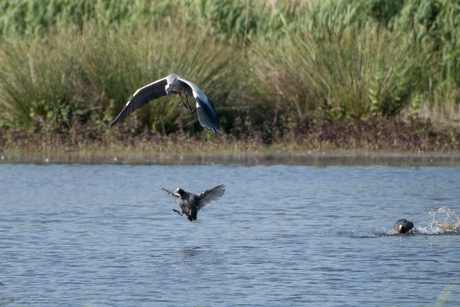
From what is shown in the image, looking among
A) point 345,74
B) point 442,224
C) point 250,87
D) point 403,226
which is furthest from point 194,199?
point 250,87

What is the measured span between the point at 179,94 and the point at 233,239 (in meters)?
2.04

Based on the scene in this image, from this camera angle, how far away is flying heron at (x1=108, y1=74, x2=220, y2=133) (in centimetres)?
960

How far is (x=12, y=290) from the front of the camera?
695cm

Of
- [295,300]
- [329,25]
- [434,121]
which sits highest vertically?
[329,25]

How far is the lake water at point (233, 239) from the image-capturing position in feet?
22.8

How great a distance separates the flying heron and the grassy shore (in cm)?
694

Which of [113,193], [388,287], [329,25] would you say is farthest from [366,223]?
[329,25]

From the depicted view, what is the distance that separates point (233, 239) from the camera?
9406mm

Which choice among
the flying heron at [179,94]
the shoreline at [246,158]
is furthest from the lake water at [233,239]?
the flying heron at [179,94]

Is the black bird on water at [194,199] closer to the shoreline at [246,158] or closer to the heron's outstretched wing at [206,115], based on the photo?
the heron's outstretched wing at [206,115]

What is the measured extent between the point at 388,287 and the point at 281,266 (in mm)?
1156

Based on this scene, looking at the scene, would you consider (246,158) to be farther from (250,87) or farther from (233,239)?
(233,239)

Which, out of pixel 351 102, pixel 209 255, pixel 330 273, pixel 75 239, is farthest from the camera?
pixel 351 102

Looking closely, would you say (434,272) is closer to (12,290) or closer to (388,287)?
(388,287)
